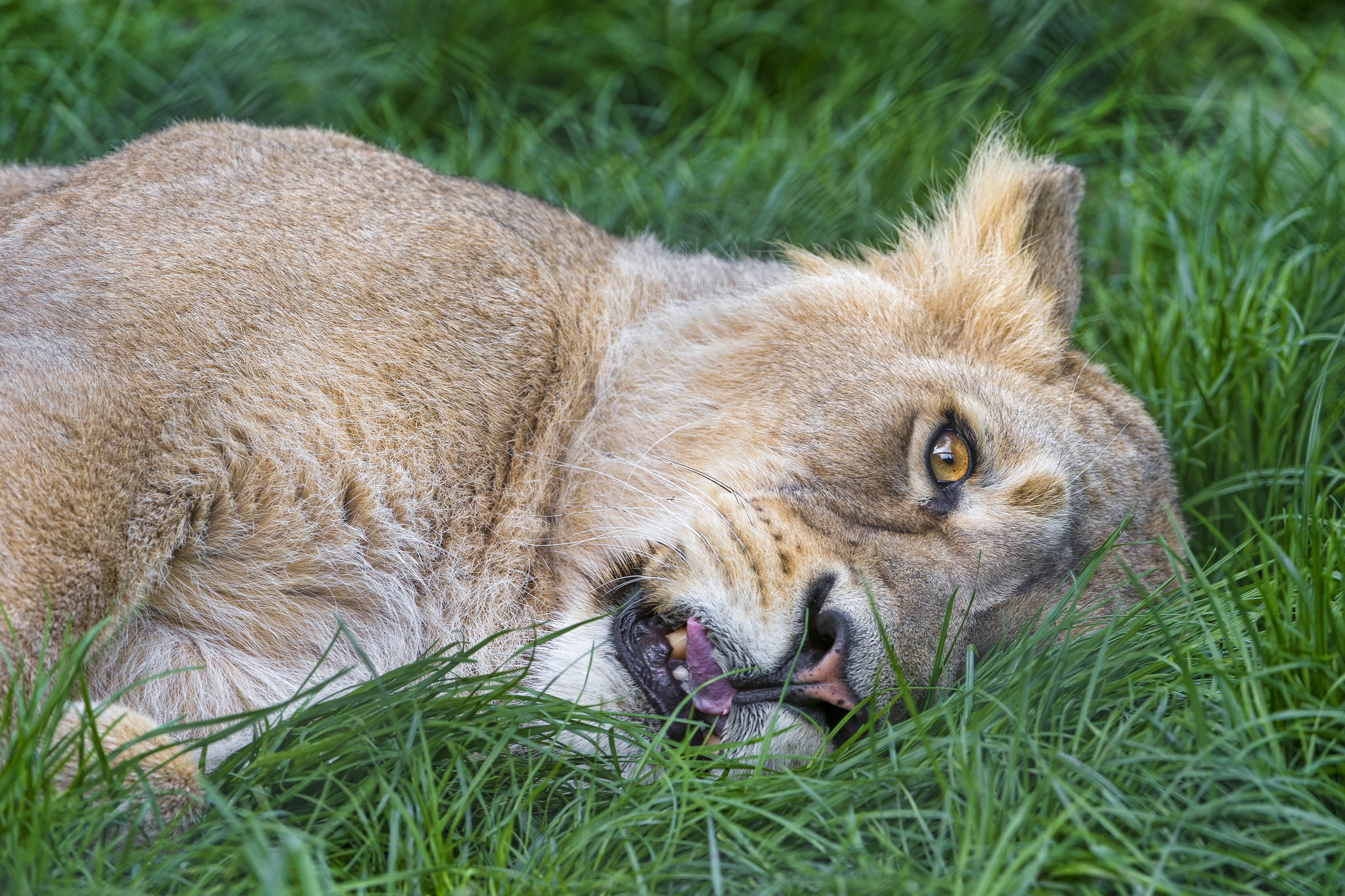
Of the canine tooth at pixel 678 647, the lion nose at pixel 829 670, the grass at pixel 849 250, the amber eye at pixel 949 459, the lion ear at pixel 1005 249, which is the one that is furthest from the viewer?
the lion ear at pixel 1005 249

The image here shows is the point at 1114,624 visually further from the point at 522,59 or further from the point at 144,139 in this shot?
the point at 522,59

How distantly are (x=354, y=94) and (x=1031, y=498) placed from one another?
4.56 meters

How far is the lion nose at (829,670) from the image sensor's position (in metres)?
2.83

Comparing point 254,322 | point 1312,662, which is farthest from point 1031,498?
point 254,322

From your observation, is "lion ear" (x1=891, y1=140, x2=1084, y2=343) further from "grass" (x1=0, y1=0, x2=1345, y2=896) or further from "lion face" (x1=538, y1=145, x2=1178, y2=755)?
"grass" (x1=0, y1=0, x2=1345, y2=896)

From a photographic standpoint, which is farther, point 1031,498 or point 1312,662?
point 1031,498

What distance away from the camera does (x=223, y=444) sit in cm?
292

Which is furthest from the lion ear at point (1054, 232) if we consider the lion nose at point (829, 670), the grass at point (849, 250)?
the lion nose at point (829, 670)

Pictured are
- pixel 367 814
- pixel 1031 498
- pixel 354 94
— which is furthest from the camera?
pixel 354 94

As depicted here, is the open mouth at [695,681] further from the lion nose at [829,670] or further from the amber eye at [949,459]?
the amber eye at [949,459]

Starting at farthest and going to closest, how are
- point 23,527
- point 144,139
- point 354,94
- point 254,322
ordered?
point 354,94 < point 144,139 < point 254,322 < point 23,527

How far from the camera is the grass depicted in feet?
8.11

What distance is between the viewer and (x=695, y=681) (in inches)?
117

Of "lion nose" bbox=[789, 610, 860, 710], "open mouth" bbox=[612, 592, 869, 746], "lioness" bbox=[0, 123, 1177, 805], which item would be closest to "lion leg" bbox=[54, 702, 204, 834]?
"lioness" bbox=[0, 123, 1177, 805]
